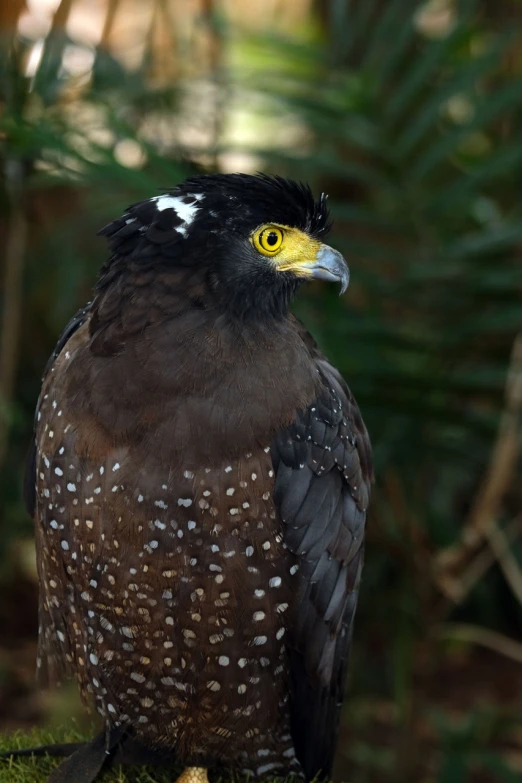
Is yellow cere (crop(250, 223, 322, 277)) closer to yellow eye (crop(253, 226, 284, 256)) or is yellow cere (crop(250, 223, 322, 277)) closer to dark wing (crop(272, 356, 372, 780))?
yellow eye (crop(253, 226, 284, 256))

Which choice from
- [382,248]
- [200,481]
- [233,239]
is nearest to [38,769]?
[200,481]

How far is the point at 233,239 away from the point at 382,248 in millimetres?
2126

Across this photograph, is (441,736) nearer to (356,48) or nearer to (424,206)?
(424,206)

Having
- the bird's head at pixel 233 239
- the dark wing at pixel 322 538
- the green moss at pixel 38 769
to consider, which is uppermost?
the bird's head at pixel 233 239

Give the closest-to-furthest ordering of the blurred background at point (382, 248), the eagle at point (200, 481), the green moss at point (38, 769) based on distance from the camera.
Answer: the eagle at point (200, 481)
the green moss at point (38, 769)
the blurred background at point (382, 248)

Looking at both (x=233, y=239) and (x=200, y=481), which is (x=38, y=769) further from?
(x=233, y=239)

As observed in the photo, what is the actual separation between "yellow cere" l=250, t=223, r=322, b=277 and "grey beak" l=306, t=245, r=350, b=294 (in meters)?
0.01

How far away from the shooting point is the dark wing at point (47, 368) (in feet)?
10.5

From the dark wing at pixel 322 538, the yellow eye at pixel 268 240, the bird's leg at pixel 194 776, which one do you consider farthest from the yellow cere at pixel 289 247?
the bird's leg at pixel 194 776

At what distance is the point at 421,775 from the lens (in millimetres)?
5645

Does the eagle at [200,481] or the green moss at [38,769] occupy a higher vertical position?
the eagle at [200,481]

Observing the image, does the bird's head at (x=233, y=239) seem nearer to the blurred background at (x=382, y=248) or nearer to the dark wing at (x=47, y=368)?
the dark wing at (x=47, y=368)

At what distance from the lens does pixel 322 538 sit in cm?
303

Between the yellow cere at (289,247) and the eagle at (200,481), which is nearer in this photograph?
the eagle at (200,481)
